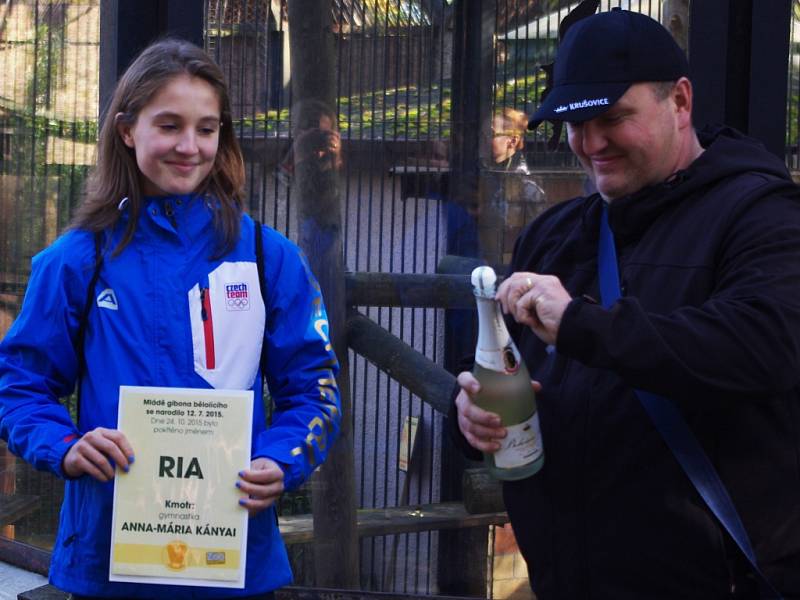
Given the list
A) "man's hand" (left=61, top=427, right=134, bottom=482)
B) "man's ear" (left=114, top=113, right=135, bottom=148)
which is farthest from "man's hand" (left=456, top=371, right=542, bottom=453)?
"man's ear" (left=114, top=113, right=135, bottom=148)

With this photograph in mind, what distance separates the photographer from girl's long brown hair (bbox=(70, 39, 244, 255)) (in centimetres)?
260

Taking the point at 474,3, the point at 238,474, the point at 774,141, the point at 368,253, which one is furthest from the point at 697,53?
the point at 238,474

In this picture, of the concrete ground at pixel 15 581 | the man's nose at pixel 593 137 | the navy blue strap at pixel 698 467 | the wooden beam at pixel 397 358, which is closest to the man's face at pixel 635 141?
the man's nose at pixel 593 137

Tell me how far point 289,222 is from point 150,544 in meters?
1.79

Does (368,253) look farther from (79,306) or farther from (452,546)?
(79,306)

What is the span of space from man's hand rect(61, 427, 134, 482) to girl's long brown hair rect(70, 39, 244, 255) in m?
0.40

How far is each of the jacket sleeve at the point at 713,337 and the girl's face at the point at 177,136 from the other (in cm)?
93

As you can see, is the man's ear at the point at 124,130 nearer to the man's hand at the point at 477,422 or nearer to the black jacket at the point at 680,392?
Result: the man's hand at the point at 477,422

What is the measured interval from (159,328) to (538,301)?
80 cm

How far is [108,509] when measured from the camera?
8.18 ft

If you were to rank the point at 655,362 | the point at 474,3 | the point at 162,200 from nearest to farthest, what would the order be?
the point at 655,362, the point at 162,200, the point at 474,3

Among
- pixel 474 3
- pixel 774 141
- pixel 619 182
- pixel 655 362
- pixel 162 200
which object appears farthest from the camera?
pixel 474 3

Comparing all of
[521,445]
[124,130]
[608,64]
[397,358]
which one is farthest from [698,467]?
[397,358]

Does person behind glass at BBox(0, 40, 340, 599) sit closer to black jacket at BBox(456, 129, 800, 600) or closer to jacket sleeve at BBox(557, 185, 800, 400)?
black jacket at BBox(456, 129, 800, 600)
